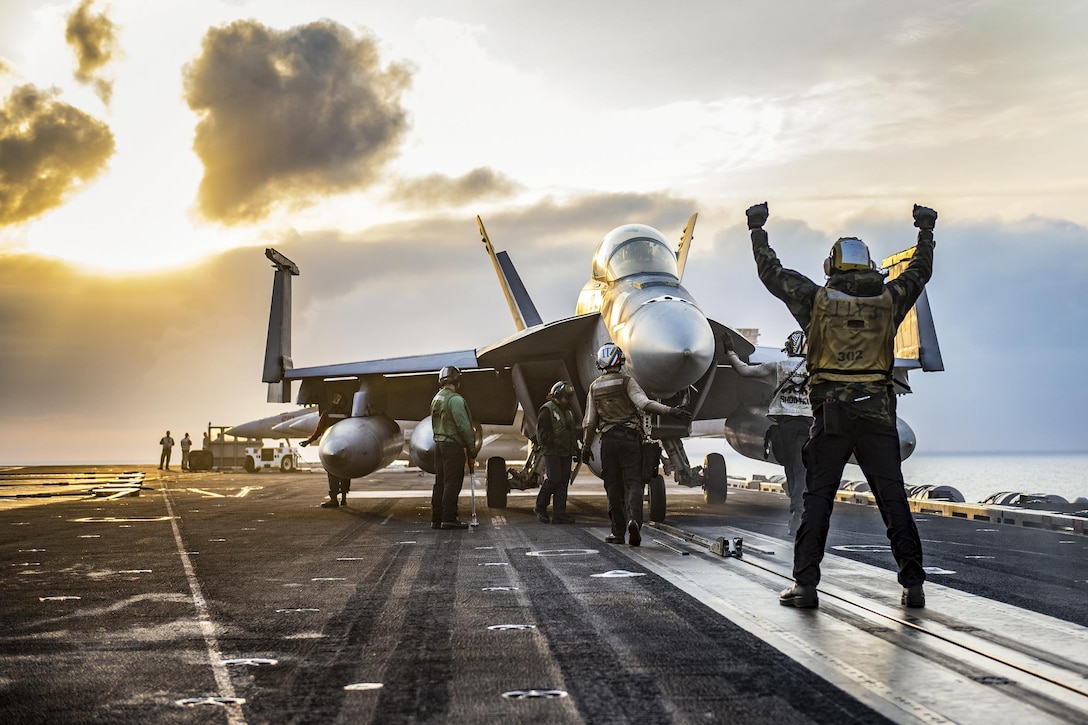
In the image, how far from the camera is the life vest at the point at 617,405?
9.48 metres

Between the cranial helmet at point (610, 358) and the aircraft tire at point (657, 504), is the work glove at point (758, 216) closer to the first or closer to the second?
the cranial helmet at point (610, 358)

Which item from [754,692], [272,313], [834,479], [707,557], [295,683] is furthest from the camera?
[272,313]

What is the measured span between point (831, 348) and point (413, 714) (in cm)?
366

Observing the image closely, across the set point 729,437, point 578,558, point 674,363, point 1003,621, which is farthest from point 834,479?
point 729,437

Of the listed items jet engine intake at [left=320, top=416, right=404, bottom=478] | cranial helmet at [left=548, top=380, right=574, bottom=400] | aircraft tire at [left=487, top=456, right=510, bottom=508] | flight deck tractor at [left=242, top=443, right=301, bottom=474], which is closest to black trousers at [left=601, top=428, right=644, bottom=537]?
cranial helmet at [left=548, top=380, right=574, bottom=400]

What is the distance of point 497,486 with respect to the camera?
52.7ft

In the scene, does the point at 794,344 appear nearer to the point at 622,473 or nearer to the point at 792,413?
the point at 792,413

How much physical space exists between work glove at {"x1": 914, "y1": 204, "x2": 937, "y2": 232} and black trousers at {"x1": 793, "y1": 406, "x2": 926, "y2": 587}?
1.39 meters

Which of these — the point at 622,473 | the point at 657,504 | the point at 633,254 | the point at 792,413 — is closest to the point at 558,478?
the point at 657,504

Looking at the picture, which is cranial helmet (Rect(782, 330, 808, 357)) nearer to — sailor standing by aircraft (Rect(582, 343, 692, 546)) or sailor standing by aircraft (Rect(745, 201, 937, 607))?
sailor standing by aircraft (Rect(582, 343, 692, 546))

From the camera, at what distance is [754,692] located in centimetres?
351

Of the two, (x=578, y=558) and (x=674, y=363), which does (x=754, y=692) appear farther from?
(x=674, y=363)

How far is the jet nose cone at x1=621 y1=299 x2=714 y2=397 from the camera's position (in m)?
10.5

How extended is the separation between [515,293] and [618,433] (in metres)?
12.6
